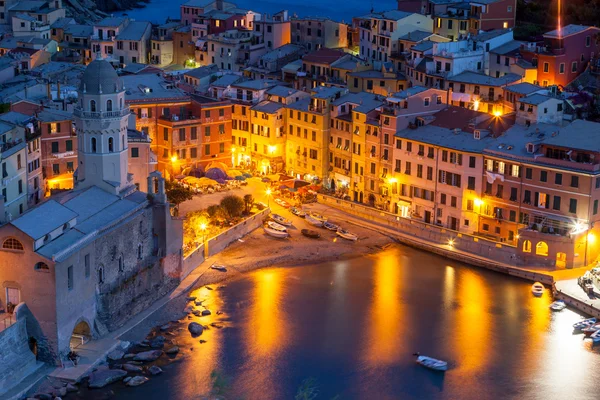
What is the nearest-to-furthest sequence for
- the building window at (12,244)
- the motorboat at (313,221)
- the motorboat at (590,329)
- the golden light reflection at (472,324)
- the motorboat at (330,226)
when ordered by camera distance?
1. the building window at (12,244)
2. the golden light reflection at (472,324)
3. the motorboat at (590,329)
4. the motorboat at (330,226)
5. the motorboat at (313,221)

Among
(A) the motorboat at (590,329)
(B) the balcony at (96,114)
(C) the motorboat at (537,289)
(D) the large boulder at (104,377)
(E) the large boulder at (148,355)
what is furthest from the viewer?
(C) the motorboat at (537,289)

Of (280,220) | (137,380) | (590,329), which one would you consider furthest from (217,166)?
(590,329)

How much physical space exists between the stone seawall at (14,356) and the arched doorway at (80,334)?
2606mm

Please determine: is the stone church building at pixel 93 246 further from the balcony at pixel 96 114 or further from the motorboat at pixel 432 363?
the motorboat at pixel 432 363

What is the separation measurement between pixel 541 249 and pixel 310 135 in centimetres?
1767

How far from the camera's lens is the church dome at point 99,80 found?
188ft

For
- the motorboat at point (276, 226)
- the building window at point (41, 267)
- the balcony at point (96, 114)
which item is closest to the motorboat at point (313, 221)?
the motorboat at point (276, 226)

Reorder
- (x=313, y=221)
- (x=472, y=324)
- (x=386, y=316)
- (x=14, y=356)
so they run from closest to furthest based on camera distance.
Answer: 1. (x=14, y=356)
2. (x=472, y=324)
3. (x=386, y=316)
4. (x=313, y=221)

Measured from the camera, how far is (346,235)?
6775 cm

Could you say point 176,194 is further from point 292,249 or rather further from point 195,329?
point 195,329

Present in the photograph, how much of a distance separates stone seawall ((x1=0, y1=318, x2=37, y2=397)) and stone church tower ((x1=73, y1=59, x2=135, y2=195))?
9931 millimetres

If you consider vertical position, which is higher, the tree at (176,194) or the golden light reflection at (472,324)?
the tree at (176,194)

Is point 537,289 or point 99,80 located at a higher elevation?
point 99,80

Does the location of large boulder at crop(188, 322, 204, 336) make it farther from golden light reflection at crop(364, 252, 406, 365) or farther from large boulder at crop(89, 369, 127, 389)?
golden light reflection at crop(364, 252, 406, 365)
